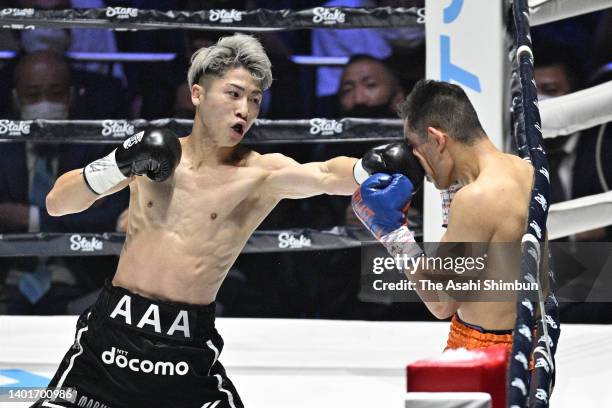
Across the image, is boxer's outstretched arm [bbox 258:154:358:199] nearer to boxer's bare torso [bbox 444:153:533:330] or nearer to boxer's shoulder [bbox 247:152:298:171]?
boxer's shoulder [bbox 247:152:298:171]

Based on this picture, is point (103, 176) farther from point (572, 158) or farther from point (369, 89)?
point (572, 158)

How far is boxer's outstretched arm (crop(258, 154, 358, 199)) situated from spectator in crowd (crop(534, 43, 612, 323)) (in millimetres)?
1689

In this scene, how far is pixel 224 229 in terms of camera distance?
8.21 ft

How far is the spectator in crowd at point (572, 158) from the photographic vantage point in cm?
395

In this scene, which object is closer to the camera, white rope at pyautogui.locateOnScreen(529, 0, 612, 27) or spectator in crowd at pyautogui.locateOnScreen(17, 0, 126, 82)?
white rope at pyautogui.locateOnScreen(529, 0, 612, 27)

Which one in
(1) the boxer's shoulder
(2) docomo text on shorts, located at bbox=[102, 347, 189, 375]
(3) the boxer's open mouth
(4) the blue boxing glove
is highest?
(3) the boxer's open mouth

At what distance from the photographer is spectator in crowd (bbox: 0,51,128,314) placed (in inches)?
163

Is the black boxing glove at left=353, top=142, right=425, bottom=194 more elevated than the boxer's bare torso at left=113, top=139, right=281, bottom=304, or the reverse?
the black boxing glove at left=353, top=142, right=425, bottom=194

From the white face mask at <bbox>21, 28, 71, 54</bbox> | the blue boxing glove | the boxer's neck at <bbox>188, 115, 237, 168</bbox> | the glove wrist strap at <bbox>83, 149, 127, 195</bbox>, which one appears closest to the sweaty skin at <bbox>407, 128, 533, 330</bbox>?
the blue boxing glove

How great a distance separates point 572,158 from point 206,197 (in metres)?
1.98

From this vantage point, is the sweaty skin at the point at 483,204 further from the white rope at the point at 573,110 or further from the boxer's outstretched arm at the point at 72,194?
the white rope at the point at 573,110

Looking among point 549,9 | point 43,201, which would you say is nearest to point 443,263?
point 549,9

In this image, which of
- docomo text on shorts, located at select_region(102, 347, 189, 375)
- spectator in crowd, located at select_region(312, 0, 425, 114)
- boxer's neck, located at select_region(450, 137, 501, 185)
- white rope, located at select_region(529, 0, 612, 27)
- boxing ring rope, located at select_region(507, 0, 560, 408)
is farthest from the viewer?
spectator in crowd, located at select_region(312, 0, 425, 114)

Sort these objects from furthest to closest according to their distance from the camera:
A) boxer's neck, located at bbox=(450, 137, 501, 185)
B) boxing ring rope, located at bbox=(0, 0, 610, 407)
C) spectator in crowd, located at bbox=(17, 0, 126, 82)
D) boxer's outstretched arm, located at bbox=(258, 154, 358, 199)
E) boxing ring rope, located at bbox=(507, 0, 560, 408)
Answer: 1. spectator in crowd, located at bbox=(17, 0, 126, 82)
2. boxing ring rope, located at bbox=(0, 0, 610, 407)
3. boxer's outstretched arm, located at bbox=(258, 154, 358, 199)
4. boxer's neck, located at bbox=(450, 137, 501, 185)
5. boxing ring rope, located at bbox=(507, 0, 560, 408)
